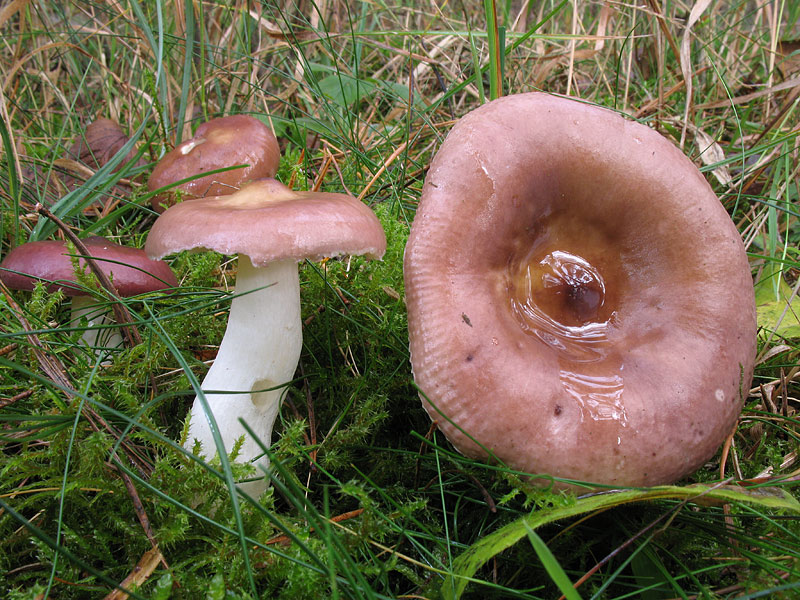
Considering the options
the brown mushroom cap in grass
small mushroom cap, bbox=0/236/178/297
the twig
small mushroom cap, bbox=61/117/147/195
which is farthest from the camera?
small mushroom cap, bbox=61/117/147/195

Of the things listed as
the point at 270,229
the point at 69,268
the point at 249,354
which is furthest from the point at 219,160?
the point at 270,229

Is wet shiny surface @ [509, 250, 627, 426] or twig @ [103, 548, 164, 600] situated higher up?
wet shiny surface @ [509, 250, 627, 426]

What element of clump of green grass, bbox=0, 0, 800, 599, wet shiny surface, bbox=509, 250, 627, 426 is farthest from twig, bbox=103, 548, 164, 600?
wet shiny surface, bbox=509, 250, 627, 426

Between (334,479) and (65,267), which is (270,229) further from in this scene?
(65,267)

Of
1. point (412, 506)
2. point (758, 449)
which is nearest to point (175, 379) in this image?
point (412, 506)

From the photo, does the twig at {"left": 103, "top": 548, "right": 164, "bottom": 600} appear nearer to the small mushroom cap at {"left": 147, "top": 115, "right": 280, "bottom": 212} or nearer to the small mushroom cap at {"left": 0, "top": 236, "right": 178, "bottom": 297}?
the small mushroom cap at {"left": 0, "top": 236, "right": 178, "bottom": 297}

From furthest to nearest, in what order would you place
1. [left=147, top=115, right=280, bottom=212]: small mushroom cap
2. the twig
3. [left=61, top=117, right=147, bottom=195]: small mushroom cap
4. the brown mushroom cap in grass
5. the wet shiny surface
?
[left=61, top=117, right=147, bottom=195]: small mushroom cap, [left=147, top=115, right=280, bottom=212]: small mushroom cap, the wet shiny surface, the brown mushroom cap in grass, the twig

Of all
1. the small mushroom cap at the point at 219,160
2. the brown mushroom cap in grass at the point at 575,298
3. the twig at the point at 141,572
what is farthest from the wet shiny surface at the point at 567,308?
the small mushroom cap at the point at 219,160

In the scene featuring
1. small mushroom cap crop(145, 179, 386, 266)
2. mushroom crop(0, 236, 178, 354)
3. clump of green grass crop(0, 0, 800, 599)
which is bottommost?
clump of green grass crop(0, 0, 800, 599)
